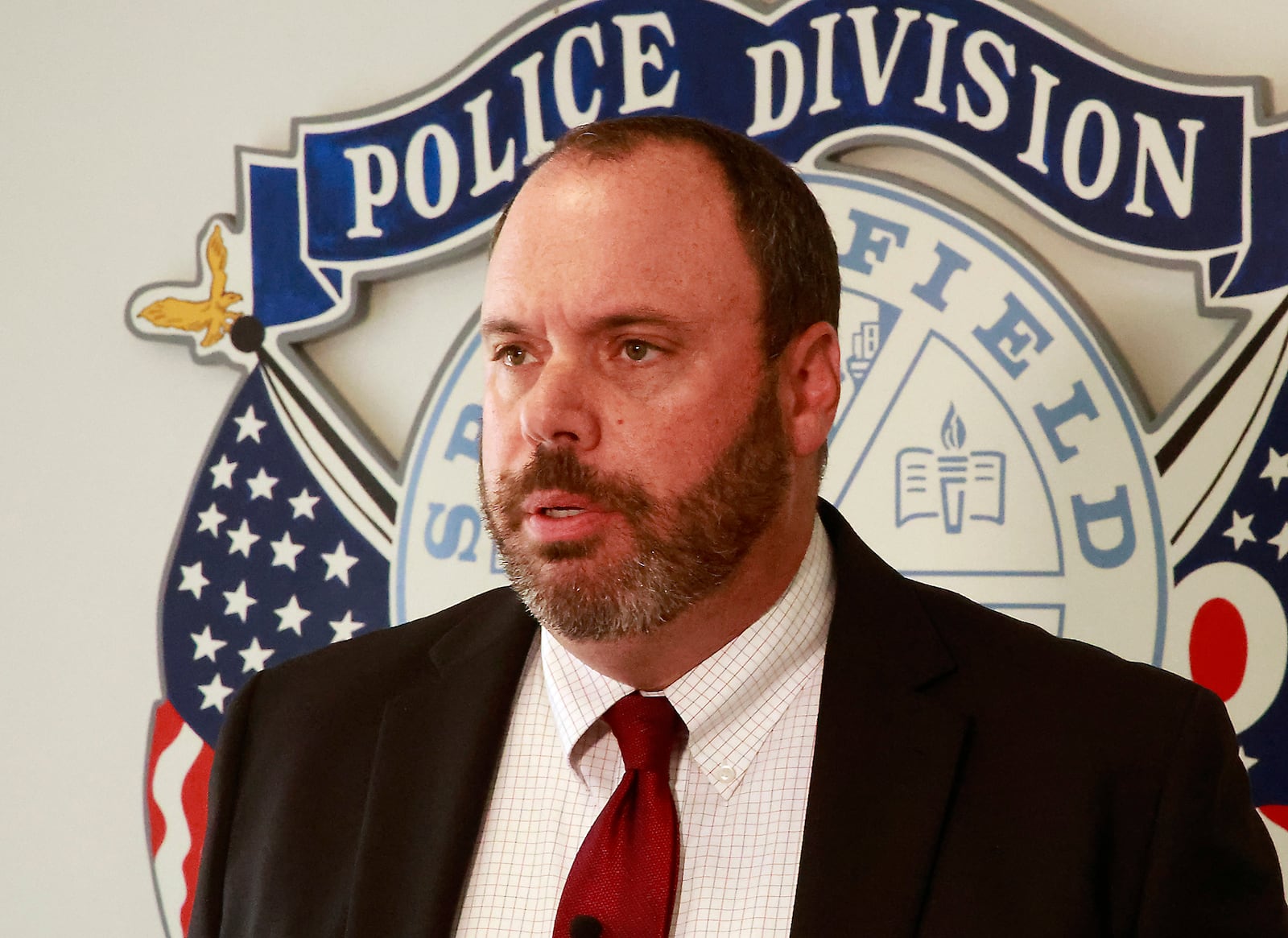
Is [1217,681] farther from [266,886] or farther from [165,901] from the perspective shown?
[165,901]

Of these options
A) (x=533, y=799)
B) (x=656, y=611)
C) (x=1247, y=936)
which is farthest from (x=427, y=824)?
(x=1247, y=936)

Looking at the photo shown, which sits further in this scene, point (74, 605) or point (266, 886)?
point (74, 605)

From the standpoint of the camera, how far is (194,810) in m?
2.01

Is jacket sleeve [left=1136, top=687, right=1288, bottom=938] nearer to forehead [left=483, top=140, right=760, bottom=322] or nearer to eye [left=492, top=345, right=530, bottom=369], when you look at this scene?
forehead [left=483, top=140, right=760, bottom=322]

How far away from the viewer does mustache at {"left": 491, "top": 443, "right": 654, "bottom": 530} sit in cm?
125

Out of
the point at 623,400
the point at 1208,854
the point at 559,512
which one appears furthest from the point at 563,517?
the point at 1208,854

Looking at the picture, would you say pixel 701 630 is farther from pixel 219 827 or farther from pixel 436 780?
pixel 219 827

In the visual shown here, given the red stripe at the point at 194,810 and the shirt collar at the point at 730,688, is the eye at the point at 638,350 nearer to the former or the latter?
the shirt collar at the point at 730,688

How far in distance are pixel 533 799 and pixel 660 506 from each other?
0.31 metres

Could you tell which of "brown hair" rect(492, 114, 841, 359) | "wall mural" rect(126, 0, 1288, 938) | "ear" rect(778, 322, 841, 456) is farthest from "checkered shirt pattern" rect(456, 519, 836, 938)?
"wall mural" rect(126, 0, 1288, 938)

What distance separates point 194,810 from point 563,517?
101 centimetres

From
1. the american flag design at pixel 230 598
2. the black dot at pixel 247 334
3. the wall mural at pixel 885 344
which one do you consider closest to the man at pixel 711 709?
the wall mural at pixel 885 344

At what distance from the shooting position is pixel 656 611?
50.4 inches

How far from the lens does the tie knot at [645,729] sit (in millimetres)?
1304
